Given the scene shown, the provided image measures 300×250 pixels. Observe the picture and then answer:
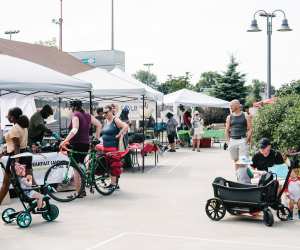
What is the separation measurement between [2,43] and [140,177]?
25.3m

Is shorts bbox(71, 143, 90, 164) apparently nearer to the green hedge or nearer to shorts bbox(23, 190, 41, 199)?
shorts bbox(23, 190, 41, 199)

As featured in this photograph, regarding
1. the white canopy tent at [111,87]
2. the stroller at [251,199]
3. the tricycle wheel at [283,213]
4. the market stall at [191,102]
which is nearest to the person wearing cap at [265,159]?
the stroller at [251,199]

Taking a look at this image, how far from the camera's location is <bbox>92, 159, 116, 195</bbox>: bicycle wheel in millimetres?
11320

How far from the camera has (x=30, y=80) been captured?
37.5ft

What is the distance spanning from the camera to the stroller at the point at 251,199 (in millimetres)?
8273

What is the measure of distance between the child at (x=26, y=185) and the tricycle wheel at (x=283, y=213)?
132 inches

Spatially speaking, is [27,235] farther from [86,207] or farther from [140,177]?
[140,177]

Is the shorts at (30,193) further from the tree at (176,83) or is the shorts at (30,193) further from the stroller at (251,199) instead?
the tree at (176,83)

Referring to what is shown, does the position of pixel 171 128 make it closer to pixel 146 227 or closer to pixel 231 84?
pixel 146 227

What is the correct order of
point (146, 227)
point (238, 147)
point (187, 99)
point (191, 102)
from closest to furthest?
point (146, 227)
point (238, 147)
point (191, 102)
point (187, 99)

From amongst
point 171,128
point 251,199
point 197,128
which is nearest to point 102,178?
point 251,199

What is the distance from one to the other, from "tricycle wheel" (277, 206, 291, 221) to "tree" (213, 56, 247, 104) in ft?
148

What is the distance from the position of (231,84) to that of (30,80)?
43567mm

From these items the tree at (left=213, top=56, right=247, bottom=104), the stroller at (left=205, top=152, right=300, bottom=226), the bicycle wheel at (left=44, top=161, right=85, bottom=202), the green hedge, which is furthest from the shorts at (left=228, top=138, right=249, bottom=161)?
the tree at (left=213, top=56, right=247, bottom=104)
